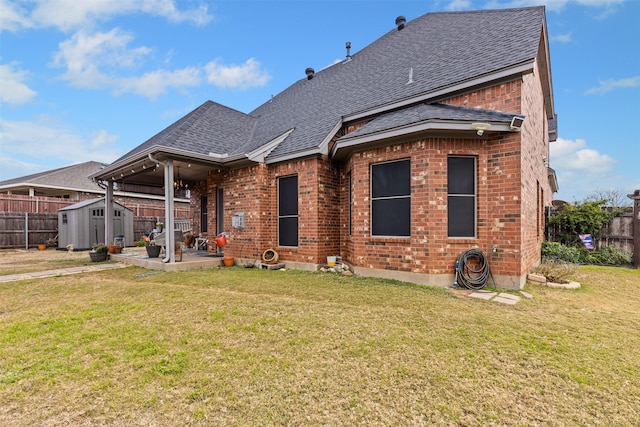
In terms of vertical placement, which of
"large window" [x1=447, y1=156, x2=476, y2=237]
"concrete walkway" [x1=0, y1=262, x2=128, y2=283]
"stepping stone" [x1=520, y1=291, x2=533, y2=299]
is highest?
"large window" [x1=447, y1=156, x2=476, y2=237]

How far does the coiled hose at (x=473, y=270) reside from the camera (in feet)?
18.0

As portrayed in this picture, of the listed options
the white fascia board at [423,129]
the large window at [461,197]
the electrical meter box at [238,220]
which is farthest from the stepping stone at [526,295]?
the electrical meter box at [238,220]

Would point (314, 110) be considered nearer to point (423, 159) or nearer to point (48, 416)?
point (423, 159)

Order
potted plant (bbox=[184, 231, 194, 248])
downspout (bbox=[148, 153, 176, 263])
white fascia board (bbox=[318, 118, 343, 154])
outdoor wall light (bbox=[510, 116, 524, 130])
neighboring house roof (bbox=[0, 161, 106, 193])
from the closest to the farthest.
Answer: outdoor wall light (bbox=[510, 116, 524, 130]) → white fascia board (bbox=[318, 118, 343, 154]) → downspout (bbox=[148, 153, 176, 263]) → potted plant (bbox=[184, 231, 194, 248]) → neighboring house roof (bbox=[0, 161, 106, 193])

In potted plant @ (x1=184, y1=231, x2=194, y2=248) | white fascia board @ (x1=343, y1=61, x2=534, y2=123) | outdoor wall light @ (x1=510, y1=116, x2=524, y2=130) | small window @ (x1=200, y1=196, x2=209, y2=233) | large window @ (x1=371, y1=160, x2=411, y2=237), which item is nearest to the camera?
outdoor wall light @ (x1=510, y1=116, x2=524, y2=130)

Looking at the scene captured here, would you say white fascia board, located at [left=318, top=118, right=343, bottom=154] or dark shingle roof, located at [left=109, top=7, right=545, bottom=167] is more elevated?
dark shingle roof, located at [left=109, top=7, right=545, bottom=167]

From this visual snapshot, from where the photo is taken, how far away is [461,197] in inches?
231

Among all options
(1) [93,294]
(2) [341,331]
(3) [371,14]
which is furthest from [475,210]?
(3) [371,14]

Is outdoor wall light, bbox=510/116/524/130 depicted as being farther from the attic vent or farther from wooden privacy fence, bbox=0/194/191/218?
wooden privacy fence, bbox=0/194/191/218

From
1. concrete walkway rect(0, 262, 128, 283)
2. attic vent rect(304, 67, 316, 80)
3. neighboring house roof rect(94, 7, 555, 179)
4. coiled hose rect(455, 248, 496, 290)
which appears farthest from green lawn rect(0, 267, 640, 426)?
attic vent rect(304, 67, 316, 80)

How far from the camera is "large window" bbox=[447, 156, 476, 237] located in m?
5.85

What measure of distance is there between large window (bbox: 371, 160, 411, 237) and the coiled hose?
119 cm

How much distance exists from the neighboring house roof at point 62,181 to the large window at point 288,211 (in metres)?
18.0

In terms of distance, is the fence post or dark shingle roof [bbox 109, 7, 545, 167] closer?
dark shingle roof [bbox 109, 7, 545, 167]
